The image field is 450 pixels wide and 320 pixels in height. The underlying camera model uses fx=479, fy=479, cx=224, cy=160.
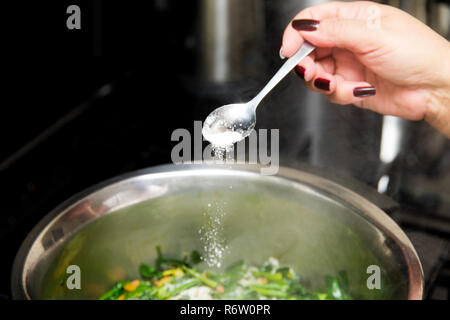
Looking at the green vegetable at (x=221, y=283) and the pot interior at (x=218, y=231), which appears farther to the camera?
the green vegetable at (x=221, y=283)

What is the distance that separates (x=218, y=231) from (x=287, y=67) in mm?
476

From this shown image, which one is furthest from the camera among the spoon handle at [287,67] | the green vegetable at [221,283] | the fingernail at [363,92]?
the green vegetable at [221,283]

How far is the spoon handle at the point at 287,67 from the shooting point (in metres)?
0.84

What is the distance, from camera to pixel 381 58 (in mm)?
898

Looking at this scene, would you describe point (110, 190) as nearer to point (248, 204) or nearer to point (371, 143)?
point (248, 204)

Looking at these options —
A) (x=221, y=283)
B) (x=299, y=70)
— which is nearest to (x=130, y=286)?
(x=221, y=283)

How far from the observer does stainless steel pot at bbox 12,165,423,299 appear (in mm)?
940

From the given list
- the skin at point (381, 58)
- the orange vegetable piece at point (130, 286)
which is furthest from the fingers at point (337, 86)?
the orange vegetable piece at point (130, 286)

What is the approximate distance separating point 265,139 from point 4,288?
69cm

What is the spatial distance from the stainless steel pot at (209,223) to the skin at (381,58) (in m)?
0.22

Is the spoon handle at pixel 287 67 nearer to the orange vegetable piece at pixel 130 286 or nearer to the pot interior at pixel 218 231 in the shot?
the pot interior at pixel 218 231

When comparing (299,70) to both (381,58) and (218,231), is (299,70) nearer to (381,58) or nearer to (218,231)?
(381,58)

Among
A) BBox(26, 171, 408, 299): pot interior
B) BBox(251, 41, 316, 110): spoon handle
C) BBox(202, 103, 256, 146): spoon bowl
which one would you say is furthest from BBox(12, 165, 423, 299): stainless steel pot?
BBox(251, 41, 316, 110): spoon handle
